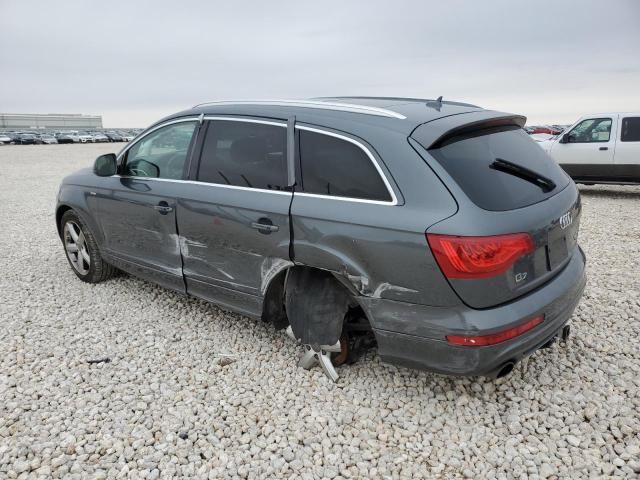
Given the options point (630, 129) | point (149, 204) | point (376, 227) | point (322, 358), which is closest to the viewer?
point (376, 227)

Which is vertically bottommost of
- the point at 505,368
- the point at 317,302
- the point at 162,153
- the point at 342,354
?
the point at 342,354

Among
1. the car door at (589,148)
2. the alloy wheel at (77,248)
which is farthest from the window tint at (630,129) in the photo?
the alloy wheel at (77,248)

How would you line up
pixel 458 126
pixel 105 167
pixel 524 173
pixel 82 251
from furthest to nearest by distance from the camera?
1. pixel 82 251
2. pixel 105 167
3. pixel 524 173
4. pixel 458 126

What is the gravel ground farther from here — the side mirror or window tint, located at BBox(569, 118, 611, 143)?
window tint, located at BBox(569, 118, 611, 143)

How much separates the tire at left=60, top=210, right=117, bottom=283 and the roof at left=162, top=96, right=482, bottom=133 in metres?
2.03

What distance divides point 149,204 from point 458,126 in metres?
2.45

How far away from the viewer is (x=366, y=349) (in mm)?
3467

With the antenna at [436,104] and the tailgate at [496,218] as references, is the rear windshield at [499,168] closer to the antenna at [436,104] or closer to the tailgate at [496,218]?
the tailgate at [496,218]

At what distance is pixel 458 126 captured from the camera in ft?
8.70

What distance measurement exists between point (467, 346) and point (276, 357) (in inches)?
59.5

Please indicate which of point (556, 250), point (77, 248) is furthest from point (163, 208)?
point (556, 250)

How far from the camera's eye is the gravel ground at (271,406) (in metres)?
2.44

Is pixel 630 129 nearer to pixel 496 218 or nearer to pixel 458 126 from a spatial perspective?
pixel 458 126

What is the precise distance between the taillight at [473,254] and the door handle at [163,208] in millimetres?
2130
